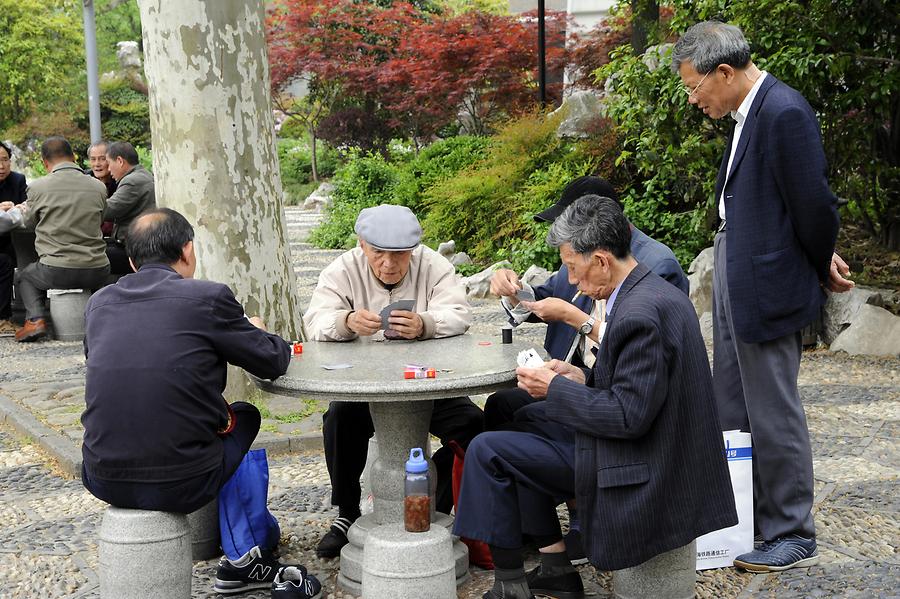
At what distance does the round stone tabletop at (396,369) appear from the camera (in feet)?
11.5

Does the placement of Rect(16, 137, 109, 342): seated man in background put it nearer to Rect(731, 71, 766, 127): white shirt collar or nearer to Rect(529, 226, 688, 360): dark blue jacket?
Rect(529, 226, 688, 360): dark blue jacket

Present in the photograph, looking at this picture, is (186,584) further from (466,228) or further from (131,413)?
(466,228)

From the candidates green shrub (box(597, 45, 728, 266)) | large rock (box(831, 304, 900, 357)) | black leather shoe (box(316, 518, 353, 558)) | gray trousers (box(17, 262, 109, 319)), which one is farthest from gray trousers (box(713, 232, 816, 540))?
gray trousers (box(17, 262, 109, 319))

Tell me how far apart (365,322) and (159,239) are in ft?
3.29

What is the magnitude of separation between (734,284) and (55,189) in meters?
7.21

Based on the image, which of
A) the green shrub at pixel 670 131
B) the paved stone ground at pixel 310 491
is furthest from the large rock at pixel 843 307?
the green shrub at pixel 670 131

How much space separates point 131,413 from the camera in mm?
3410

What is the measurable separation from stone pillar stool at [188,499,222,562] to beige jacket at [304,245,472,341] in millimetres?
867

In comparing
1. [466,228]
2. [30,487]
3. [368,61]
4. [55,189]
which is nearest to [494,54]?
[466,228]

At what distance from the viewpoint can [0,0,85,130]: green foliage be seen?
99.3 feet

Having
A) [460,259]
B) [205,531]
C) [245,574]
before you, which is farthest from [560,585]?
[460,259]

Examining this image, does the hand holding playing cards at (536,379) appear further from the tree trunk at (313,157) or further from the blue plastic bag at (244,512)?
the tree trunk at (313,157)

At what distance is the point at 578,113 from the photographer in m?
13.3

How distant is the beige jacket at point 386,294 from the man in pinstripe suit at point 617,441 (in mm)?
1017
